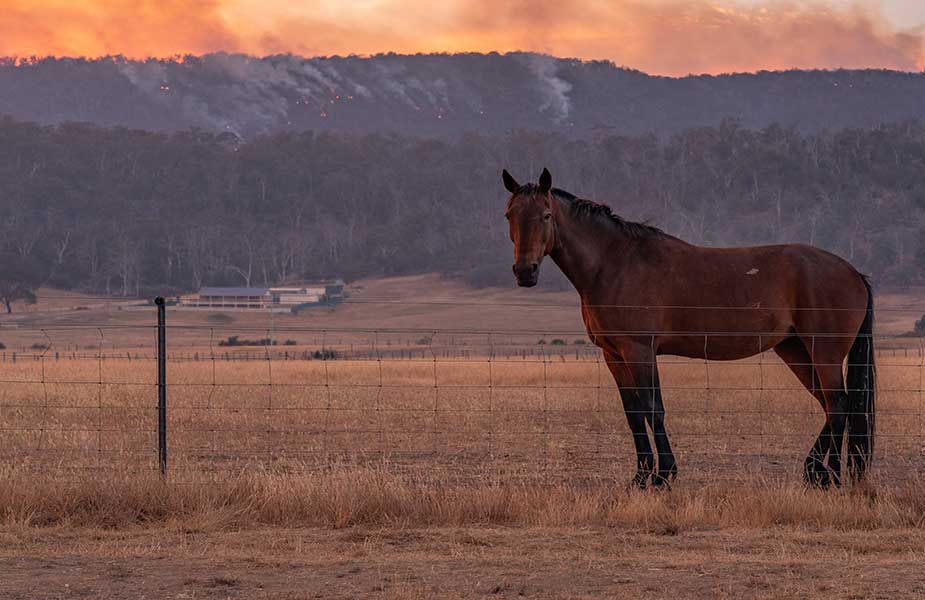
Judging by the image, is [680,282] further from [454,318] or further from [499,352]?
[454,318]

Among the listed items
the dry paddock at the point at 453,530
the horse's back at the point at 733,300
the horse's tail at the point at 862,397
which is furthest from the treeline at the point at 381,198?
the horse's back at the point at 733,300

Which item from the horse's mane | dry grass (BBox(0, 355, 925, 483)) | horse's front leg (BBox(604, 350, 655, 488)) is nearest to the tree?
dry grass (BBox(0, 355, 925, 483))

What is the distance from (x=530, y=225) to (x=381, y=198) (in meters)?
126

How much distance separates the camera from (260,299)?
311ft

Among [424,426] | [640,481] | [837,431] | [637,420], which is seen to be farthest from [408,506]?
[424,426]

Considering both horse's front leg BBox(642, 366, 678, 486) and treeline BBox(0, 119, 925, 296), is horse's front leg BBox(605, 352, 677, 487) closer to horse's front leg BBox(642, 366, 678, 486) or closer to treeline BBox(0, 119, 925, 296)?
horse's front leg BBox(642, 366, 678, 486)

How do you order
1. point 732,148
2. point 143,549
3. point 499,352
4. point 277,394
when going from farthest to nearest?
point 732,148, point 499,352, point 277,394, point 143,549

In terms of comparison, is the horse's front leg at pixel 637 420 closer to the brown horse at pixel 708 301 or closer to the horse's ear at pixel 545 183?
the brown horse at pixel 708 301

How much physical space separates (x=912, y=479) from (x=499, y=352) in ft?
159

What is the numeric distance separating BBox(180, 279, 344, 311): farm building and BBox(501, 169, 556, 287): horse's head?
78.8 m

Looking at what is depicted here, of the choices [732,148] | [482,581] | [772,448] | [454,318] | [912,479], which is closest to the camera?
[482,581]

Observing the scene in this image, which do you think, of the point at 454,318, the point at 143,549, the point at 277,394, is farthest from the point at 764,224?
the point at 143,549

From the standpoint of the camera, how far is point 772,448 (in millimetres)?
16609

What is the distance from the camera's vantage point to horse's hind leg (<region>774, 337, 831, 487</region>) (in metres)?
11.7
